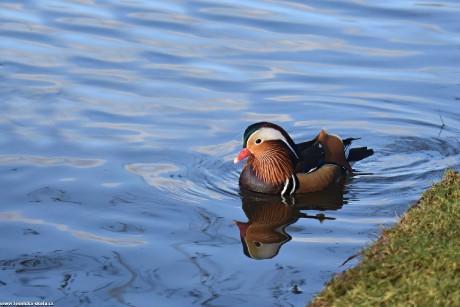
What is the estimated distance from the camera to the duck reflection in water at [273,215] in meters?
8.29

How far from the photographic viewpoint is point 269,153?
10617 millimetres

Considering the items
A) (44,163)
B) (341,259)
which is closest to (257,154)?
(44,163)

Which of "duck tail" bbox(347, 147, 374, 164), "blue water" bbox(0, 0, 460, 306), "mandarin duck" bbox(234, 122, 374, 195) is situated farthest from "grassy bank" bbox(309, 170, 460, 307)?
"duck tail" bbox(347, 147, 374, 164)

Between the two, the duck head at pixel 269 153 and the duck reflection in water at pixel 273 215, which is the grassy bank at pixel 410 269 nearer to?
the duck reflection in water at pixel 273 215

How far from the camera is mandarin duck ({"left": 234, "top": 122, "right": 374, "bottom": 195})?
33.5 feet

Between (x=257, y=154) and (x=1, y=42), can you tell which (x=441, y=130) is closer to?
(x=257, y=154)

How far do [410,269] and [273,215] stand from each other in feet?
10.9

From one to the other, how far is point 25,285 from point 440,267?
295 cm

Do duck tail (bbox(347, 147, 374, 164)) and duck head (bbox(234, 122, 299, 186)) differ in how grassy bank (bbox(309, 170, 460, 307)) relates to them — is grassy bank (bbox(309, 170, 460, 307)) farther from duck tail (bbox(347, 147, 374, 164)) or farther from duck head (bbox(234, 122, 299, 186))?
duck tail (bbox(347, 147, 374, 164))

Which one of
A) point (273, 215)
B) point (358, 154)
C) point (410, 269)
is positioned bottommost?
point (273, 215)

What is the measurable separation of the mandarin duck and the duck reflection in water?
4.4 inches

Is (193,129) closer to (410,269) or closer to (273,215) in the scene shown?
(273,215)

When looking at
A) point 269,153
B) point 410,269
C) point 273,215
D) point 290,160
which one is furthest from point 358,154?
point 410,269

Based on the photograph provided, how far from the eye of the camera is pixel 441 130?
449 inches
